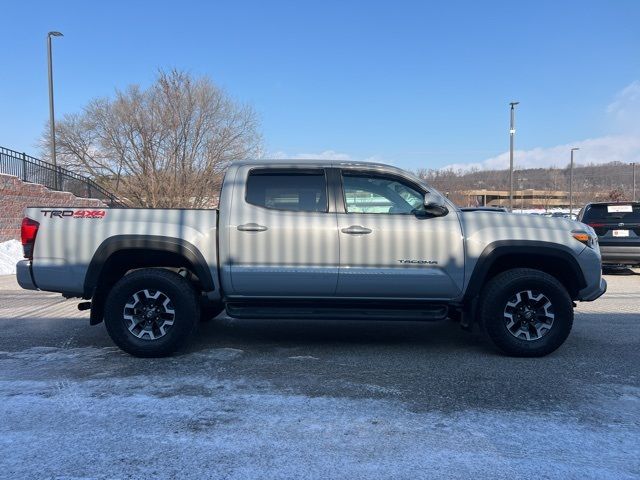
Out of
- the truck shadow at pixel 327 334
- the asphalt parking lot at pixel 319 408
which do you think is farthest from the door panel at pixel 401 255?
the asphalt parking lot at pixel 319 408

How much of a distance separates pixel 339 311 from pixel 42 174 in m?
16.5

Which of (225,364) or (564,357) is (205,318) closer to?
(225,364)

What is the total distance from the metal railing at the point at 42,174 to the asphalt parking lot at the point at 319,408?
11.9 metres

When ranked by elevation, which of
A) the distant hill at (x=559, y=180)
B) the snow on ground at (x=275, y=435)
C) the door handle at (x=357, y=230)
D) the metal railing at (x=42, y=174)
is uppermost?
the distant hill at (x=559, y=180)

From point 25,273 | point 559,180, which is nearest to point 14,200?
point 25,273

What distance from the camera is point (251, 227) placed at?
491 cm

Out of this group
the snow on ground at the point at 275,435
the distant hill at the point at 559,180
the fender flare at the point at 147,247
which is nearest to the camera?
the snow on ground at the point at 275,435

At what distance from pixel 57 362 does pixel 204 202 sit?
67.7 ft

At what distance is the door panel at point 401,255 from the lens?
16.1 feet

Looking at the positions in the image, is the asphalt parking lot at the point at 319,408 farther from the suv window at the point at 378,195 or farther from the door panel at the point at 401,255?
the suv window at the point at 378,195

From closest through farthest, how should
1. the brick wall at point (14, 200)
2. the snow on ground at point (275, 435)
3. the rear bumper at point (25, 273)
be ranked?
the snow on ground at point (275, 435), the rear bumper at point (25, 273), the brick wall at point (14, 200)

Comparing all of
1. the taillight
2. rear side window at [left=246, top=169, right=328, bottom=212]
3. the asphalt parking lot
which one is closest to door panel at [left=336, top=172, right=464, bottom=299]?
rear side window at [left=246, top=169, right=328, bottom=212]

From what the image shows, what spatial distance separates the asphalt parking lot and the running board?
0.44 m

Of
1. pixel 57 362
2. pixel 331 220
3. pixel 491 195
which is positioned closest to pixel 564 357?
pixel 331 220
